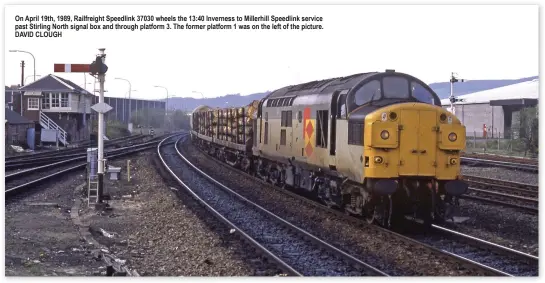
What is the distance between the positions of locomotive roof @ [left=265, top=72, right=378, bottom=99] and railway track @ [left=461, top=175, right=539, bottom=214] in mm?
5858

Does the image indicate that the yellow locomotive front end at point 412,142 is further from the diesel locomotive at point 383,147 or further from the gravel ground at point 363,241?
the gravel ground at point 363,241

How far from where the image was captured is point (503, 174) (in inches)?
1133

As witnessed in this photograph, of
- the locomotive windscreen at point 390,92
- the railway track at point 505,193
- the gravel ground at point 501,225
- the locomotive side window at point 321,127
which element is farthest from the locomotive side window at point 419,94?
the railway track at point 505,193

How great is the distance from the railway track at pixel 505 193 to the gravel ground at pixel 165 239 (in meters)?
8.38

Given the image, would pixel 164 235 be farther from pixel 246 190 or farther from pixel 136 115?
pixel 136 115

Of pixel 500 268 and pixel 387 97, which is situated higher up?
pixel 387 97

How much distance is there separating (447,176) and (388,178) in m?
1.36

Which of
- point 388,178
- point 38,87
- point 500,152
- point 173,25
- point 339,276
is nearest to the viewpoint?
point 339,276

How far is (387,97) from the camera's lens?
52.5 feet

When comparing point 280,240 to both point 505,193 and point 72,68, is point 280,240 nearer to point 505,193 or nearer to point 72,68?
point 72,68

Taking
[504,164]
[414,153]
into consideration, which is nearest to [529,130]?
[504,164]

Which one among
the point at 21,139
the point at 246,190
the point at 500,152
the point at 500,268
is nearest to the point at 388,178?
the point at 500,268

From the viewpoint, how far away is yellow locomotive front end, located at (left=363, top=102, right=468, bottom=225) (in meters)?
14.6

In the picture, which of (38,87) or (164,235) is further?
(38,87)
